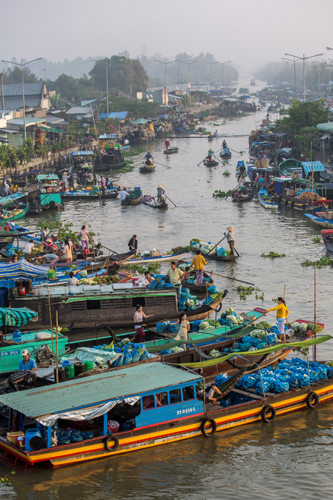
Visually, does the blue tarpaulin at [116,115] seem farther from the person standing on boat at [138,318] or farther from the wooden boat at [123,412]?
the wooden boat at [123,412]

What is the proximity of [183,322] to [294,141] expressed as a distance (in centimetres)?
3677

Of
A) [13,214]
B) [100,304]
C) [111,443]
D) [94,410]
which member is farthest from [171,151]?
[94,410]

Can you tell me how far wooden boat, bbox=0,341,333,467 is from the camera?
11.3 m

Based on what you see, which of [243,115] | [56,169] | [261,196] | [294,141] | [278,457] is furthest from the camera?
[243,115]

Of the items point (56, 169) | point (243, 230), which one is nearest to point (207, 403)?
point (243, 230)

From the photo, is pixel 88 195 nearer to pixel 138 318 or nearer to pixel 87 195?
pixel 87 195

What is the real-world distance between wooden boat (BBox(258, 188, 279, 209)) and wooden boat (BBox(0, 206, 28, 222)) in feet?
37.3

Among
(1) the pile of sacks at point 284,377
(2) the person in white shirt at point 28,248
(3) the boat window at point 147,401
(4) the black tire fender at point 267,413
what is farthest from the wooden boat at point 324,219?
(3) the boat window at point 147,401

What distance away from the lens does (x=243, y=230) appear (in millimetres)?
31406

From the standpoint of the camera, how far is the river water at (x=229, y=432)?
37.4ft

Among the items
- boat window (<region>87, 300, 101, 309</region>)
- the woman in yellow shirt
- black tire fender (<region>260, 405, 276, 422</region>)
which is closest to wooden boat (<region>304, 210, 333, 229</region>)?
the woman in yellow shirt

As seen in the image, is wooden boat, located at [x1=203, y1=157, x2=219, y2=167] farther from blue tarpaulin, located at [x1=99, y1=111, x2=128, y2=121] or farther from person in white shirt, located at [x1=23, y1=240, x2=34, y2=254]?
person in white shirt, located at [x1=23, y1=240, x2=34, y2=254]

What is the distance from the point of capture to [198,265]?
20109 millimetres

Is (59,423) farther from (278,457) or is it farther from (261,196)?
(261,196)
